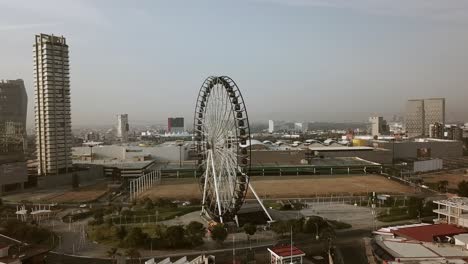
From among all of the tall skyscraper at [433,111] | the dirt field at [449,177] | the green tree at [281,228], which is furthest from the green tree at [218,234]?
the tall skyscraper at [433,111]

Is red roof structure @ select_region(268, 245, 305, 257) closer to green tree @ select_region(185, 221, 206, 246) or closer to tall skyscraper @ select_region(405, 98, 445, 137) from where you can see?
green tree @ select_region(185, 221, 206, 246)

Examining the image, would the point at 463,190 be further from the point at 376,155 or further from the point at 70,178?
the point at 70,178

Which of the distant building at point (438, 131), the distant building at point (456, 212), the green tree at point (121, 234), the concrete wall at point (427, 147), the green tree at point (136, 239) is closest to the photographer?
the green tree at point (136, 239)

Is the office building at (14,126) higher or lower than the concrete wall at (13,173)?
higher

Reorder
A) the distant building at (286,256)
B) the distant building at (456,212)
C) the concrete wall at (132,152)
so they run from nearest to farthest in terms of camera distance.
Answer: the distant building at (286,256)
the distant building at (456,212)
the concrete wall at (132,152)

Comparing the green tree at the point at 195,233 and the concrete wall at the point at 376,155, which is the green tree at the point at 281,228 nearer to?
the green tree at the point at 195,233

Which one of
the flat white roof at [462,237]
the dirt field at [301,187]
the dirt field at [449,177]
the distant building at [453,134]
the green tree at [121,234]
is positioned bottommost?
the dirt field at [449,177]

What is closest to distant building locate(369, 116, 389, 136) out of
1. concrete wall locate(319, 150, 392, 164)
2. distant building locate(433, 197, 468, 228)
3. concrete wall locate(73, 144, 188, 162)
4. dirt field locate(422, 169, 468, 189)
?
concrete wall locate(319, 150, 392, 164)
